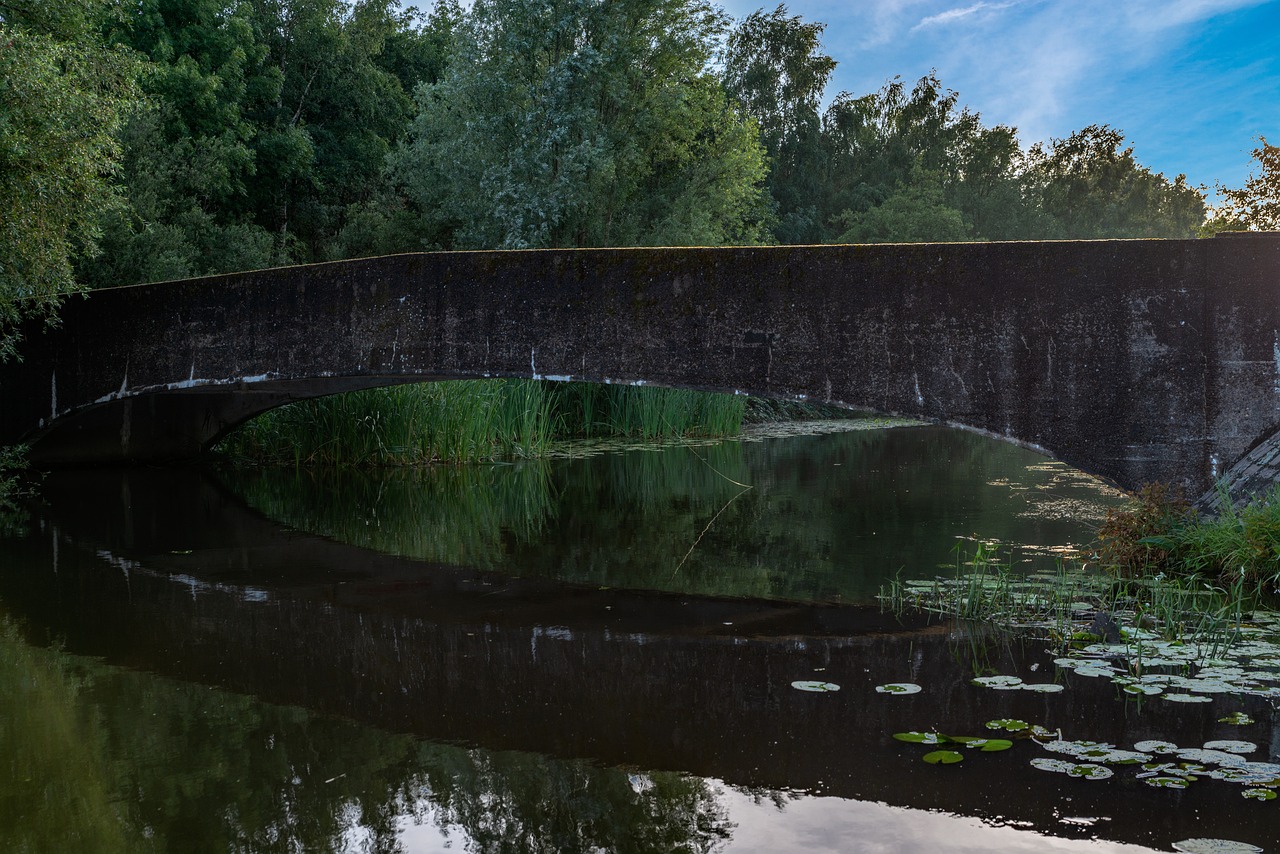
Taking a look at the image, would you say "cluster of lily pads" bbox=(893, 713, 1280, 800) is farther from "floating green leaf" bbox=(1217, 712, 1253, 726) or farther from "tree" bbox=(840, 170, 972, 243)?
"tree" bbox=(840, 170, 972, 243)

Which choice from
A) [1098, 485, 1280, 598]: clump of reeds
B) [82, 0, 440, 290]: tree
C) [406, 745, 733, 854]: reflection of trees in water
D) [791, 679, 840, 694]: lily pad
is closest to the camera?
[406, 745, 733, 854]: reflection of trees in water

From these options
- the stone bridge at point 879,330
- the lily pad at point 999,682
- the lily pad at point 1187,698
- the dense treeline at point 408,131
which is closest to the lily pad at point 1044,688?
the lily pad at point 999,682

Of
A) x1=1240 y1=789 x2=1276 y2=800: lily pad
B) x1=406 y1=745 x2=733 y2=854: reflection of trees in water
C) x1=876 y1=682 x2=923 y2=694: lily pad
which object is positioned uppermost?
x1=876 y1=682 x2=923 y2=694: lily pad

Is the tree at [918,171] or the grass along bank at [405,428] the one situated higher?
the tree at [918,171]

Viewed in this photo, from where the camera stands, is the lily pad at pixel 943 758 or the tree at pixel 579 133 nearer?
the lily pad at pixel 943 758

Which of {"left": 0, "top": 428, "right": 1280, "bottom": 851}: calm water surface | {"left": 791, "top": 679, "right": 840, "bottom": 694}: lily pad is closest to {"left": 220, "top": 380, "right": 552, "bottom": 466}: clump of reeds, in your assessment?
{"left": 0, "top": 428, "right": 1280, "bottom": 851}: calm water surface

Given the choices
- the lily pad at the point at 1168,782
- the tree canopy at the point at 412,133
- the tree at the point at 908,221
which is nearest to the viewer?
the lily pad at the point at 1168,782

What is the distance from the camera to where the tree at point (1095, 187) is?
147 feet

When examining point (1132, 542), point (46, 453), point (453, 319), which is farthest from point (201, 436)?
point (1132, 542)

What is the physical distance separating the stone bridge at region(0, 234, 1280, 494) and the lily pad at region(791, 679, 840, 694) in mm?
2842

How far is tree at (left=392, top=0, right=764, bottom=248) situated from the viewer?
21812 mm

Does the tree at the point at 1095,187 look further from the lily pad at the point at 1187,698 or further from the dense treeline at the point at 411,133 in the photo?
the lily pad at the point at 1187,698

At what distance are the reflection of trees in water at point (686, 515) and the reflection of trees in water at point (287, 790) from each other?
2.70m

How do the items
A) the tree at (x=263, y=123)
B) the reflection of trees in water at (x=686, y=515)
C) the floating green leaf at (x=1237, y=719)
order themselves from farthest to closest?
the tree at (x=263, y=123) < the reflection of trees in water at (x=686, y=515) < the floating green leaf at (x=1237, y=719)
